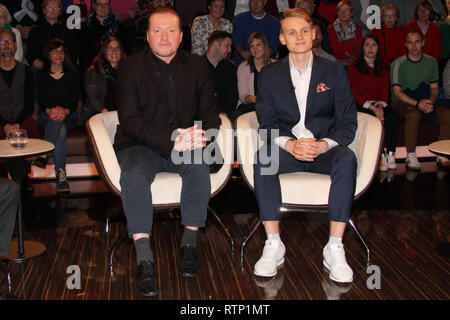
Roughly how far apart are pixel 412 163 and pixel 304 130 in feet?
9.24

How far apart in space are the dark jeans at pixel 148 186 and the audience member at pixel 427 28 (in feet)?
14.8

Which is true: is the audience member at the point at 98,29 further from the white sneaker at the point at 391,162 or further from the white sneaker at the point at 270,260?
the white sneaker at the point at 270,260

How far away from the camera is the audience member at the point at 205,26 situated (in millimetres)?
6523


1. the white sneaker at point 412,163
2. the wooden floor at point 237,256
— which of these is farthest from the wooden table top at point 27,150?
the white sneaker at point 412,163

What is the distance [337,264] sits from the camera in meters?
3.25

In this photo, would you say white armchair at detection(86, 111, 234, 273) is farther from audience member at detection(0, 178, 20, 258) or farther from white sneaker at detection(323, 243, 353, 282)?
white sneaker at detection(323, 243, 353, 282)

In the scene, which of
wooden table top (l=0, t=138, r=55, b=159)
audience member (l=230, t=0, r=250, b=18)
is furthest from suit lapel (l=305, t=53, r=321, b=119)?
audience member (l=230, t=0, r=250, b=18)

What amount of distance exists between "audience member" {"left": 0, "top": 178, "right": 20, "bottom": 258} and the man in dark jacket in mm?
606

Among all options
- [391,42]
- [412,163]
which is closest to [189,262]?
[412,163]

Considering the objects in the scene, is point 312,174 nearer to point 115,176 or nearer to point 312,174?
point 312,174

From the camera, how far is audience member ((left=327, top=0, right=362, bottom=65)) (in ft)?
22.0

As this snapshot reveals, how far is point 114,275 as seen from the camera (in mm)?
3357
